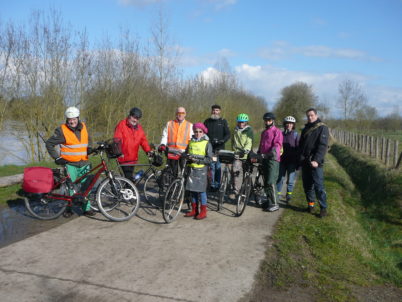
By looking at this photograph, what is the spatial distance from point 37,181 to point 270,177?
4.20m

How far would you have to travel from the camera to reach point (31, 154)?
1548cm

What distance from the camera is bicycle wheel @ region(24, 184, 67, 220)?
6121 millimetres

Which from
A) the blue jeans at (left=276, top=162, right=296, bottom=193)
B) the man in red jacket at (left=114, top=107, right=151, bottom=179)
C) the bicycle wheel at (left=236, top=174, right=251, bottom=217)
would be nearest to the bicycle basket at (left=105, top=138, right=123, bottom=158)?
the man in red jacket at (left=114, top=107, right=151, bottom=179)

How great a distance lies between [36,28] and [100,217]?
1116 centimetres

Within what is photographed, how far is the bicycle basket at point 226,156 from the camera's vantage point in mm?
7092

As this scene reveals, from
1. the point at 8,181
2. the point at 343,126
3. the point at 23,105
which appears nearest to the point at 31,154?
the point at 23,105

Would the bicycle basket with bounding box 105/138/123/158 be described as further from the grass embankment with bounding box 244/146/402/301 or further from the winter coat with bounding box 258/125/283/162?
the grass embankment with bounding box 244/146/402/301

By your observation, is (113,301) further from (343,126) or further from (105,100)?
(343,126)

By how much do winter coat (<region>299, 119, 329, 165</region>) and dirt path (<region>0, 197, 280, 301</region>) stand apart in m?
1.52

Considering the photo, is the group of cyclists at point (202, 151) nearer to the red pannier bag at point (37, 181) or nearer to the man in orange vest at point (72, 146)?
the man in orange vest at point (72, 146)

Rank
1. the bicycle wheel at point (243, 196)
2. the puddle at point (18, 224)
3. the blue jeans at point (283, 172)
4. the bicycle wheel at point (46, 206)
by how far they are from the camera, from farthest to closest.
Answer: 1. the blue jeans at point (283, 172)
2. the bicycle wheel at point (243, 196)
3. the bicycle wheel at point (46, 206)
4. the puddle at point (18, 224)

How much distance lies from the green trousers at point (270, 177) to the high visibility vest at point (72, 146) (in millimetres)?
3479

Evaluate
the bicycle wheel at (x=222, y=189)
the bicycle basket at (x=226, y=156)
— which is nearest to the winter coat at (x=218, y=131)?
the bicycle basket at (x=226, y=156)

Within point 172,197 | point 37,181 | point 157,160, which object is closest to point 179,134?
point 157,160
